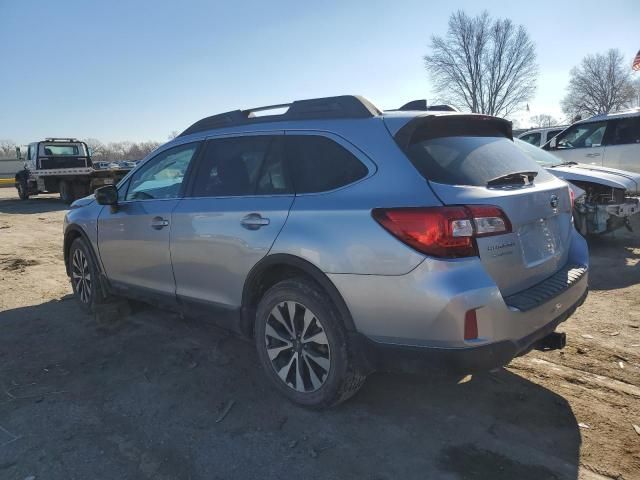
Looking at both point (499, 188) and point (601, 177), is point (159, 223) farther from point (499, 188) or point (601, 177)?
point (601, 177)

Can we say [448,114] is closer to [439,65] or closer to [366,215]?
[366,215]

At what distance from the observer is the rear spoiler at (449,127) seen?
2843 millimetres

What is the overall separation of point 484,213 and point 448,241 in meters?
0.26

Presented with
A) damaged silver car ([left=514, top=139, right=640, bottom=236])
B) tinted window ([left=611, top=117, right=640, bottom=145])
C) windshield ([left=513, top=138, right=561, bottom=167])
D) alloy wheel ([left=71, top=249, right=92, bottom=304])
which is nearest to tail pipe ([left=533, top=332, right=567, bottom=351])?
alloy wheel ([left=71, top=249, right=92, bottom=304])

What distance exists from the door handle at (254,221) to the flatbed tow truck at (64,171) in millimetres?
17569

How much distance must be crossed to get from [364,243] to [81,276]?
384cm

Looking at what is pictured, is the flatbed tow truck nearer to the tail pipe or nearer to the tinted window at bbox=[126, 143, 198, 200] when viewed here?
the tinted window at bbox=[126, 143, 198, 200]

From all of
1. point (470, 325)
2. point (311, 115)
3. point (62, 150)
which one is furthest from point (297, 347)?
point (62, 150)

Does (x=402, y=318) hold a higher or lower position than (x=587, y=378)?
higher

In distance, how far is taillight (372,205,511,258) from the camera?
249cm

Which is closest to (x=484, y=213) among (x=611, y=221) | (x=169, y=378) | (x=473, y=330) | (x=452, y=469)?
(x=473, y=330)

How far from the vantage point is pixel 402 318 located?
262cm

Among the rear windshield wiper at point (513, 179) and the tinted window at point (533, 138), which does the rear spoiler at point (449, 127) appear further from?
the tinted window at point (533, 138)

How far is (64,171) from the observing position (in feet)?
64.2
